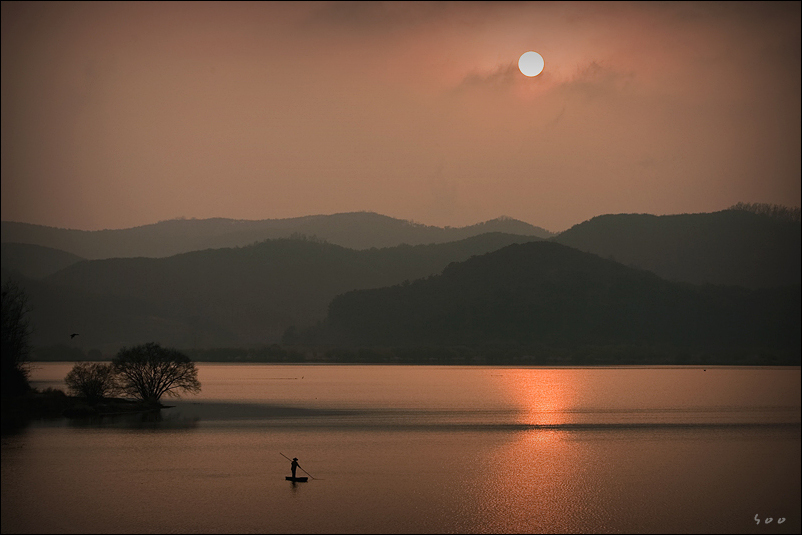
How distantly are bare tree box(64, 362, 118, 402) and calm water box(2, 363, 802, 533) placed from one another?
281 inches

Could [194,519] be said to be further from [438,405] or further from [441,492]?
[438,405]

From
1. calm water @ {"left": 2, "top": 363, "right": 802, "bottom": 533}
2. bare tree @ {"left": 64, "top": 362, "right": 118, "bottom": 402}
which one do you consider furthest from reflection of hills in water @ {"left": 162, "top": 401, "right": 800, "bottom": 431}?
bare tree @ {"left": 64, "top": 362, "right": 118, "bottom": 402}

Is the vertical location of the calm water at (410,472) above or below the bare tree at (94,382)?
below

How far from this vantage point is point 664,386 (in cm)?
14638

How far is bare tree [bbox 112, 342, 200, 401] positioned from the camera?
86.2 m

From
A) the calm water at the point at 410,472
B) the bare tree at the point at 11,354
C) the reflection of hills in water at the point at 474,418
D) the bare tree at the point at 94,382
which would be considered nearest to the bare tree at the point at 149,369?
the bare tree at the point at 94,382

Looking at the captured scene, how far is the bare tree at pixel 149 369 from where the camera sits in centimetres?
8625

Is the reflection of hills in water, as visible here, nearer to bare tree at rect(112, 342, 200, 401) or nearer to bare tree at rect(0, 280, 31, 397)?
bare tree at rect(112, 342, 200, 401)

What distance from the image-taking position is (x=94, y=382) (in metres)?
85.0

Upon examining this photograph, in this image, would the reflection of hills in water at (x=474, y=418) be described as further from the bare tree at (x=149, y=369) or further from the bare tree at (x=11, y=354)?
the bare tree at (x=11, y=354)

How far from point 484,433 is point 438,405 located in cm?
3205

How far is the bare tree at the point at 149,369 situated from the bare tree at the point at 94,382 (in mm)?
1077

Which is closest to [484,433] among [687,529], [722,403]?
[687,529]

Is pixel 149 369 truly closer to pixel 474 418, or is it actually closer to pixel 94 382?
pixel 94 382
